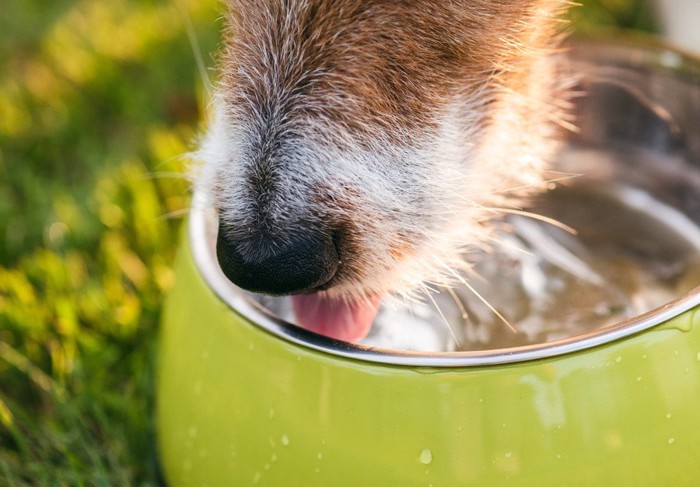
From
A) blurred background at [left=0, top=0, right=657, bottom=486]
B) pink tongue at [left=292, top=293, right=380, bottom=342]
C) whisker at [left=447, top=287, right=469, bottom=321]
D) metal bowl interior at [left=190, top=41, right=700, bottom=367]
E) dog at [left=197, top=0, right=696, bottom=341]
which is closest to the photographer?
dog at [left=197, top=0, right=696, bottom=341]

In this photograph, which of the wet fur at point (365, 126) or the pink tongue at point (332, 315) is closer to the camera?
the wet fur at point (365, 126)

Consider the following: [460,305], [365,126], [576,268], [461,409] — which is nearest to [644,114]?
[576,268]

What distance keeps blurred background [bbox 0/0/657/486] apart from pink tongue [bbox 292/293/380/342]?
328 mm

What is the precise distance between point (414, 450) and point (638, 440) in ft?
0.98

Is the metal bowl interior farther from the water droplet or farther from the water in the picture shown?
the water droplet

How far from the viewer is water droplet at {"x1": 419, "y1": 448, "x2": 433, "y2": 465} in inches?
44.3

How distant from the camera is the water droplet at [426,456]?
1.12m

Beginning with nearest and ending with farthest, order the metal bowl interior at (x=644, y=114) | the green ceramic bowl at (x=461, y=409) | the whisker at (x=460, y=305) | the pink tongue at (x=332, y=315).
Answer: the green ceramic bowl at (x=461, y=409) → the pink tongue at (x=332, y=315) → the whisker at (x=460, y=305) → the metal bowl interior at (x=644, y=114)

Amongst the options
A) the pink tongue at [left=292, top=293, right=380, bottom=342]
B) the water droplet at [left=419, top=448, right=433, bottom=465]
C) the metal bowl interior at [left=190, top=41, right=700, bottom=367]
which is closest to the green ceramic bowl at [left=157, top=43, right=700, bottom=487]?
the water droplet at [left=419, top=448, right=433, bottom=465]

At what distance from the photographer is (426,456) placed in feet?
3.69

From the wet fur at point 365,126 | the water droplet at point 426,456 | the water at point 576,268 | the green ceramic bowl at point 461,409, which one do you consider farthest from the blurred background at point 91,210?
the water droplet at point 426,456

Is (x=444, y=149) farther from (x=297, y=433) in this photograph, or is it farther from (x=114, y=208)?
(x=114, y=208)

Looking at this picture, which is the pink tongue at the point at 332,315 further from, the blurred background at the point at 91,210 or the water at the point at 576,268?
the blurred background at the point at 91,210

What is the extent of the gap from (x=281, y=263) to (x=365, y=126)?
25 centimetres
